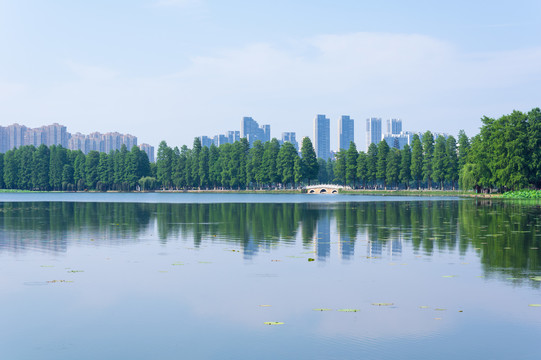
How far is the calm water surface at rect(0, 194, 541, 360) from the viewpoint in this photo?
10.5 m

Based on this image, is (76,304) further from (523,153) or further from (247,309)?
(523,153)

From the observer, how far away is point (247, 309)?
528 inches

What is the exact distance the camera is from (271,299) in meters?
14.5

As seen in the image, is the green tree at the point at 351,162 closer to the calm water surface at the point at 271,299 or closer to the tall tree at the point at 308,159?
the tall tree at the point at 308,159

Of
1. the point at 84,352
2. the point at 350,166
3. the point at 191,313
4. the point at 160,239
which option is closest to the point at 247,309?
the point at 191,313

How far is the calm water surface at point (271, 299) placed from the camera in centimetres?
1051

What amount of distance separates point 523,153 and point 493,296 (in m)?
94.6

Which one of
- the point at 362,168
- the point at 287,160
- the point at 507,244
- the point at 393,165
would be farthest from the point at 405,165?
the point at 507,244

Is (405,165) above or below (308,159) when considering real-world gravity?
below

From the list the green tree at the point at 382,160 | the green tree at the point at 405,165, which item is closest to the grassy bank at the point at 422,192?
the green tree at the point at 405,165

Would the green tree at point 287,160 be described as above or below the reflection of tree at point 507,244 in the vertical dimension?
above


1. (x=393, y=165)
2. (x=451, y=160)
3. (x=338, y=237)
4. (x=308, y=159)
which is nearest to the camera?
(x=338, y=237)

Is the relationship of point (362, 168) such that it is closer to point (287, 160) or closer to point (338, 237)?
point (287, 160)

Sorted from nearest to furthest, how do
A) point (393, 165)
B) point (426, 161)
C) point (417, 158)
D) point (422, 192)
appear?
1. point (422, 192)
2. point (426, 161)
3. point (417, 158)
4. point (393, 165)
